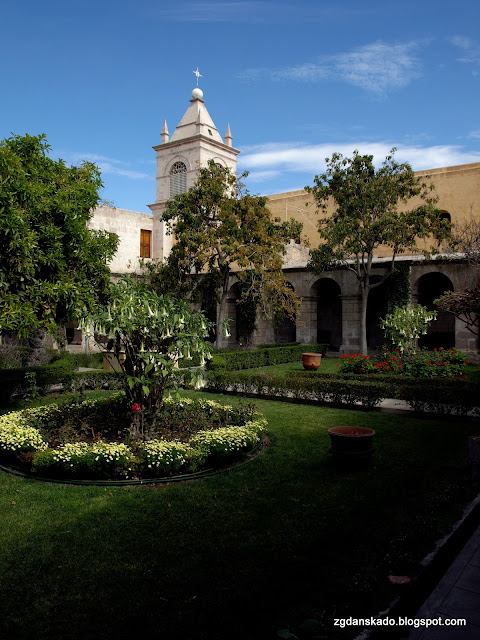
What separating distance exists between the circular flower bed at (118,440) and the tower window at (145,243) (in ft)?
74.8

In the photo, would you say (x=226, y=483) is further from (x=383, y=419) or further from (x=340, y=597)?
(x=383, y=419)

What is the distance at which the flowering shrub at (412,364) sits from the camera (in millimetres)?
13422

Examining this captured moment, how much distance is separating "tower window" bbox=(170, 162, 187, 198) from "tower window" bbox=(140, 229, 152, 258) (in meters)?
3.45

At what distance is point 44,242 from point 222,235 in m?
10.3

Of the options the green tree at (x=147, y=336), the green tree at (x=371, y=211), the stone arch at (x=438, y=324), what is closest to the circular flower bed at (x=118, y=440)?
the green tree at (x=147, y=336)

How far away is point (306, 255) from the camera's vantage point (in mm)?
26750

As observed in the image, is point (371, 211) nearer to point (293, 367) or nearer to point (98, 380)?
point (293, 367)

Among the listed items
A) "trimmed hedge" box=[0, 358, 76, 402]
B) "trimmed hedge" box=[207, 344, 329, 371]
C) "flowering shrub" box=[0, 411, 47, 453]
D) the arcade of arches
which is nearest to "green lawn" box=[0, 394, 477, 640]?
"flowering shrub" box=[0, 411, 47, 453]

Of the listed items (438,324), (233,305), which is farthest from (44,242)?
(438,324)

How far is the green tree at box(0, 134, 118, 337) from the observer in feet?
27.2

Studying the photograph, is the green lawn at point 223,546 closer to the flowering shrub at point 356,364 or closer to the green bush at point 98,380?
the flowering shrub at point 356,364

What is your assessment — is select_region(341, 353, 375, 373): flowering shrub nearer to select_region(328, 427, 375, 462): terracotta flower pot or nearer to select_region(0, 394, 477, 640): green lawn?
select_region(0, 394, 477, 640): green lawn

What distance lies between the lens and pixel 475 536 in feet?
16.3

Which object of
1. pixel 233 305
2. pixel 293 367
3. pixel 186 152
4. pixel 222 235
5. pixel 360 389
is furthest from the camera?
pixel 186 152
